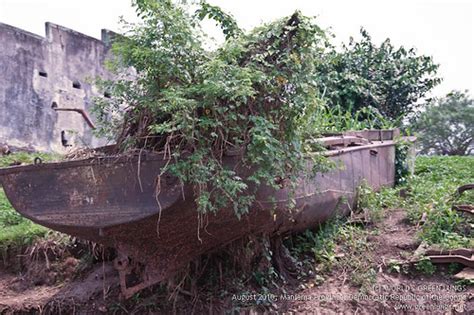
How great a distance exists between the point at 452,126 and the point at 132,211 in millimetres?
22531

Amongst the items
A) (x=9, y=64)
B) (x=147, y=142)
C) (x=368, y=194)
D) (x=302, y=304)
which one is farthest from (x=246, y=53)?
(x=9, y=64)

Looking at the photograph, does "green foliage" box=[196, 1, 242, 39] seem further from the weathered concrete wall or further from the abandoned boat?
the weathered concrete wall

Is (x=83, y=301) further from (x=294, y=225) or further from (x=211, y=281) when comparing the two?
(x=294, y=225)

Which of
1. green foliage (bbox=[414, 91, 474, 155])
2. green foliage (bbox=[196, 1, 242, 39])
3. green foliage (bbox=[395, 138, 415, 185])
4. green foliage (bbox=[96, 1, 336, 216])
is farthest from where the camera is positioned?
green foliage (bbox=[414, 91, 474, 155])

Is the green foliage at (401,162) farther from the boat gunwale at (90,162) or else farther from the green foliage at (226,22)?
the boat gunwale at (90,162)

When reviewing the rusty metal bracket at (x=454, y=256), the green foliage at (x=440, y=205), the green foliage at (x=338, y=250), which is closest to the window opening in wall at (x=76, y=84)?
the green foliage at (x=440, y=205)

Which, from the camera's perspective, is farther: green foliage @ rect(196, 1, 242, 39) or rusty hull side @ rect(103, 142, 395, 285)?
green foliage @ rect(196, 1, 242, 39)

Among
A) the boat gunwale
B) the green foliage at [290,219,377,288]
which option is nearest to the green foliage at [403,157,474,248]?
the green foliage at [290,219,377,288]

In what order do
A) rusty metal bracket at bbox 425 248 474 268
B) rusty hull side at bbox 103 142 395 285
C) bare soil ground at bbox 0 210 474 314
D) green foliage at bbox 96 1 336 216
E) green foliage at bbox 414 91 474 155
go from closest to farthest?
green foliage at bbox 96 1 336 216 < rusty hull side at bbox 103 142 395 285 < bare soil ground at bbox 0 210 474 314 < rusty metal bracket at bbox 425 248 474 268 < green foliage at bbox 414 91 474 155

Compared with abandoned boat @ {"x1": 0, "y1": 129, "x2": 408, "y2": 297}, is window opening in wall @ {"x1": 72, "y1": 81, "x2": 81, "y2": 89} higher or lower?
higher

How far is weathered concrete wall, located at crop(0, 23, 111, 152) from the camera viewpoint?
11.5 metres

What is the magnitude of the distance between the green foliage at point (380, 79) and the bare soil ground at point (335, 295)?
16.9 feet

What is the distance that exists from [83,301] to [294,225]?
1.89m

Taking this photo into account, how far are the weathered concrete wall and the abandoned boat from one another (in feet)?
24.9
